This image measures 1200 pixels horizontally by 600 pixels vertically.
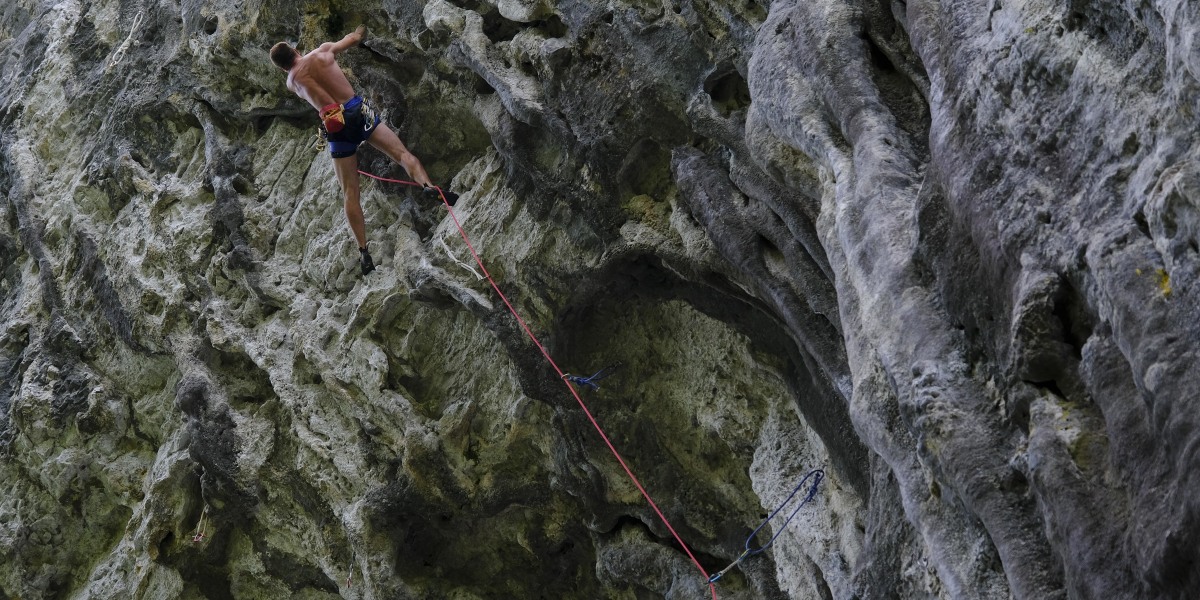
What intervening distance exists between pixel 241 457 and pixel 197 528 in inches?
28.8

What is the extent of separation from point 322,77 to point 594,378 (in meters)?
2.51

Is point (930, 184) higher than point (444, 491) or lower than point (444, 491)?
higher

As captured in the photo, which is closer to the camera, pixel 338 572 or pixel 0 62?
pixel 338 572

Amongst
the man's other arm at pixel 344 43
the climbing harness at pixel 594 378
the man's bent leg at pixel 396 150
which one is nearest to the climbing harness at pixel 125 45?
the man's other arm at pixel 344 43

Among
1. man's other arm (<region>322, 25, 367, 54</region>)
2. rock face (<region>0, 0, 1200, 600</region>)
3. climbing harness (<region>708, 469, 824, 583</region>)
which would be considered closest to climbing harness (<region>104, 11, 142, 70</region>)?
rock face (<region>0, 0, 1200, 600</region>)

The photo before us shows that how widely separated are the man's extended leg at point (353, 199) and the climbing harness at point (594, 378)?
5.28 ft

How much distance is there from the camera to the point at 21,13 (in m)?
11.3

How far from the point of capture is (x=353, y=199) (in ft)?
23.4

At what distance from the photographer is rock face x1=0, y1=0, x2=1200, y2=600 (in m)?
3.19

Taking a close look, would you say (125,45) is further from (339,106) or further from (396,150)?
(396,150)

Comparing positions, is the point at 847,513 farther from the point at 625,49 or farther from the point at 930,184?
the point at 625,49

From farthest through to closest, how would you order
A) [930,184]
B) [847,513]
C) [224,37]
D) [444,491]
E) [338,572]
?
1. [224,37]
2. [338,572]
3. [444,491]
4. [847,513]
5. [930,184]

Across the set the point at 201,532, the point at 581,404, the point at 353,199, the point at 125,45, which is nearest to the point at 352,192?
the point at 353,199

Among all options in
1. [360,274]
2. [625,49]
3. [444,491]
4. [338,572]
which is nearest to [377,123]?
[360,274]
